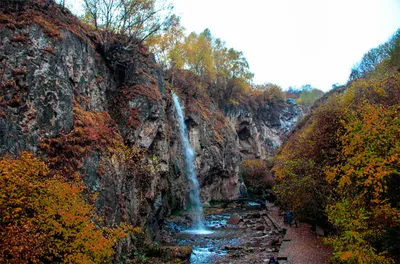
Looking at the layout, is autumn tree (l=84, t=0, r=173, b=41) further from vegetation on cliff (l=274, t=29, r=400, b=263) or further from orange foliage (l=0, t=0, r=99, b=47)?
vegetation on cliff (l=274, t=29, r=400, b=263)

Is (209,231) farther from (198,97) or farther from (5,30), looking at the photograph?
(198,97)

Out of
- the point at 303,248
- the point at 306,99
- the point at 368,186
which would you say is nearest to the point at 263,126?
the point at 306,99

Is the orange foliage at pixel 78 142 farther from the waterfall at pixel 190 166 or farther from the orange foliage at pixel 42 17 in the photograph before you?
the waterfall at pixel 190 166

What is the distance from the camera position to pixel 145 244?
51.2 feet

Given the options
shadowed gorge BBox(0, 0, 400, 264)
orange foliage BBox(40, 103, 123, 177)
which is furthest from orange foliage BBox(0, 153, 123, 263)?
orange foliage BBox(40, 103, 123, 177)

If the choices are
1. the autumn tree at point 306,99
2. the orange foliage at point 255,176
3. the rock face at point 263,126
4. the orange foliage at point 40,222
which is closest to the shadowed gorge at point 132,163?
the orange foliage at point 40,222

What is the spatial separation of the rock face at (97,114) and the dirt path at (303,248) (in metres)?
8.67

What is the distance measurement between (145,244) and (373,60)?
48.7 meters

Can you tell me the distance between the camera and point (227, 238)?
74.1 ft

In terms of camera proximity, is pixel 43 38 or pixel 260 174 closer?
pixel 43 38

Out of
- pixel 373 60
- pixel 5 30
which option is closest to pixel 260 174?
pixel 373 60

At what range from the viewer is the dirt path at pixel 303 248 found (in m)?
14.6

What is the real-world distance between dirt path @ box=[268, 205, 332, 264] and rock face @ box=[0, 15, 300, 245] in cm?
867

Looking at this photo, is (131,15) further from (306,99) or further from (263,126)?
(306,99)
